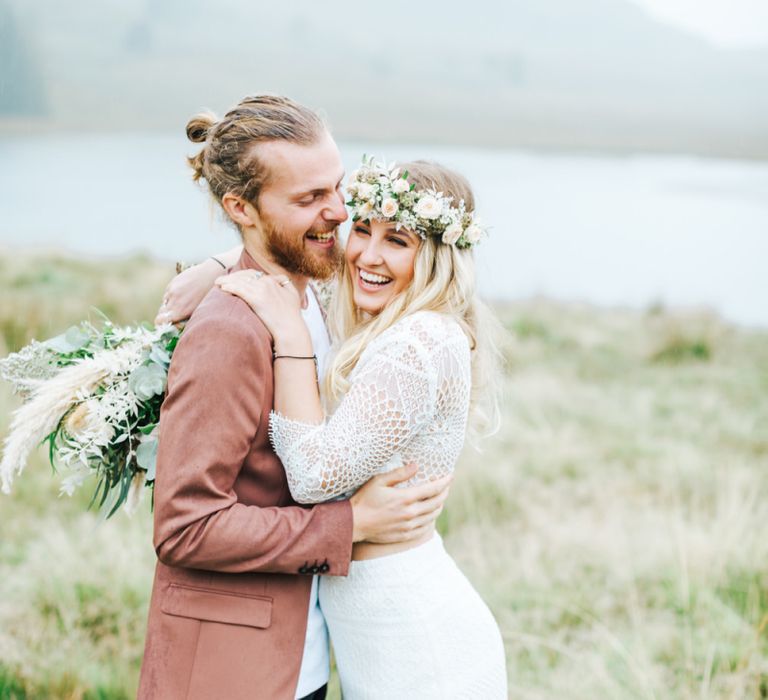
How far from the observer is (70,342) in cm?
250

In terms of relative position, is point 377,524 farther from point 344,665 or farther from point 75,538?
point 75,538

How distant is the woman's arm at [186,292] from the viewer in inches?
101

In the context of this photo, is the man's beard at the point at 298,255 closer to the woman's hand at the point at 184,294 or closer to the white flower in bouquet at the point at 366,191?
the white flower in bouquet at the point at 366,191

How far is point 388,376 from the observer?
2205 millimetres

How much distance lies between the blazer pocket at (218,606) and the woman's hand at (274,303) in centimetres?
69

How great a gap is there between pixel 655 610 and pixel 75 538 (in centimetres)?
391

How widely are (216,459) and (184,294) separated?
79 centimetres

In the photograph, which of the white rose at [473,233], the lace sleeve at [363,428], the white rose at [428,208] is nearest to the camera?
the lace sleeve at [363,428]

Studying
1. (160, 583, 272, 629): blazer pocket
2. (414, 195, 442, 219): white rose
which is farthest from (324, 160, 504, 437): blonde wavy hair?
(160, 583, 272, 629): blazer pocket

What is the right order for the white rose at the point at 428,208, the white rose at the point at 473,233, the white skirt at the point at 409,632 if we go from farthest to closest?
1. the white rose at the point at 473,233
2. the white rose at the point at 428,208
3. the white skirt at the point at 409,632

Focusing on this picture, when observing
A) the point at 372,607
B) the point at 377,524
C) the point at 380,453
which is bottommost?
the point at 372,607

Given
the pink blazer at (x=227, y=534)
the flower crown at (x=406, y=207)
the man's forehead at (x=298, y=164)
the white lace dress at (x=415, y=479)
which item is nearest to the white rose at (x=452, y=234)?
the flower crown at (x=406, y=207)

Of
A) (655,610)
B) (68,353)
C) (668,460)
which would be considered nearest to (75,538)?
(68,353)

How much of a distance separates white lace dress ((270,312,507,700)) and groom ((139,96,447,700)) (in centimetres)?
9
